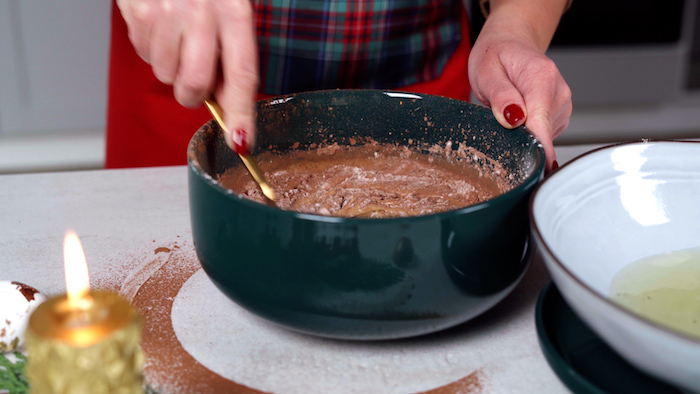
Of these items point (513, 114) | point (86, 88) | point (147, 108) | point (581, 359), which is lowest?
point (86, 88)

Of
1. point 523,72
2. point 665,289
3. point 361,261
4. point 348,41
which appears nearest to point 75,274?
point 361,261

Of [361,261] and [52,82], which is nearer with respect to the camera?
[361,261]

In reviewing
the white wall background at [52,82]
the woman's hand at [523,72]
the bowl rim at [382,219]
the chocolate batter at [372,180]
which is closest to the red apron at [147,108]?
the woman's hand at [523,72]

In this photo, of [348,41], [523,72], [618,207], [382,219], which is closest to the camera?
[382,219]

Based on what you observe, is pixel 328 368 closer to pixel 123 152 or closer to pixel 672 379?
pixel 672 379

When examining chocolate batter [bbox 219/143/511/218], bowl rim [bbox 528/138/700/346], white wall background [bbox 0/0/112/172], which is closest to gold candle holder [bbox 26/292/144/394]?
bowl rim [bbox 528/138/700/346]

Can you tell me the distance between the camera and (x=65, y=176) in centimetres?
97

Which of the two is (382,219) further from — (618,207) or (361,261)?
(618,207)

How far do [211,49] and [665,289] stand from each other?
503 mm

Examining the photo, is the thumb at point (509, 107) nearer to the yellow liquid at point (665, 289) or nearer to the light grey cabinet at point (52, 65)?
the yellow liquid at point (665, 289)

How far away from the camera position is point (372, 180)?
0.83 metres

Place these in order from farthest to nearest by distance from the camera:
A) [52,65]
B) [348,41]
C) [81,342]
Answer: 1. [52,65]
2. [348,41]
3. [81,342]

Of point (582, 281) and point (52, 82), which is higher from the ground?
point (582, 281)

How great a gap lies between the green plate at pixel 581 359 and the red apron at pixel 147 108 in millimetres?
Result: 687
